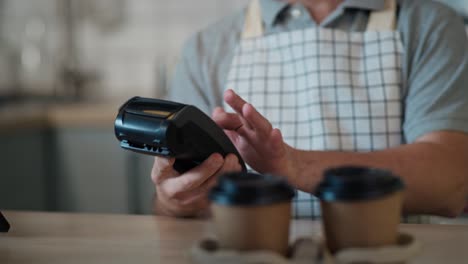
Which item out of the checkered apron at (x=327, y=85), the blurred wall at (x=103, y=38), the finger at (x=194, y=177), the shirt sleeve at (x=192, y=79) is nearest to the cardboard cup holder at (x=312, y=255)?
the finger at (x=194, y=177)

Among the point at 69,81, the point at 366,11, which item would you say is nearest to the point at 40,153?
the point at 69,81

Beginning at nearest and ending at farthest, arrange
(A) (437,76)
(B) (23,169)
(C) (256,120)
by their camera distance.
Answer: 1. (C) (256,120)
2. (A) (437,76)
3. (B) (23,169)

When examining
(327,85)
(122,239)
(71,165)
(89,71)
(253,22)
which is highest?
(253,22)

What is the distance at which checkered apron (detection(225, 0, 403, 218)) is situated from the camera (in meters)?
1.14

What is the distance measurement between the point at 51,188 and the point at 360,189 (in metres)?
1.92

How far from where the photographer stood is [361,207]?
17.8 inches

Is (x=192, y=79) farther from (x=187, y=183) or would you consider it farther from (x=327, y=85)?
(x=187, y=183)

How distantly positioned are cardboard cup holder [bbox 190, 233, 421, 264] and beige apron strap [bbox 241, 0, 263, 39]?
0.81 m

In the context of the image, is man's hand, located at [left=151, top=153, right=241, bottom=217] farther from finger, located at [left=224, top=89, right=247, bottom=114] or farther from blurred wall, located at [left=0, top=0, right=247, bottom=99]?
blurred wall, located at [left=0, top=0, right=247, bottom=99]

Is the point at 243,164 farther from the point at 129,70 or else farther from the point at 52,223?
the point at 129,70

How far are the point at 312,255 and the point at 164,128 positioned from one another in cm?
25

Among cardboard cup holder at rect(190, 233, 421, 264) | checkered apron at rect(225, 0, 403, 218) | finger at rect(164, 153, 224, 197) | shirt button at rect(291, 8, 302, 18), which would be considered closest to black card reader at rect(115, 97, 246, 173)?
finger at rect(164, 153, 224, 197)

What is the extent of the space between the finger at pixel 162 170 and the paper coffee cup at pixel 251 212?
1.21 ft

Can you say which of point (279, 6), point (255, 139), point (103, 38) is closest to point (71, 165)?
point (103, 38)
